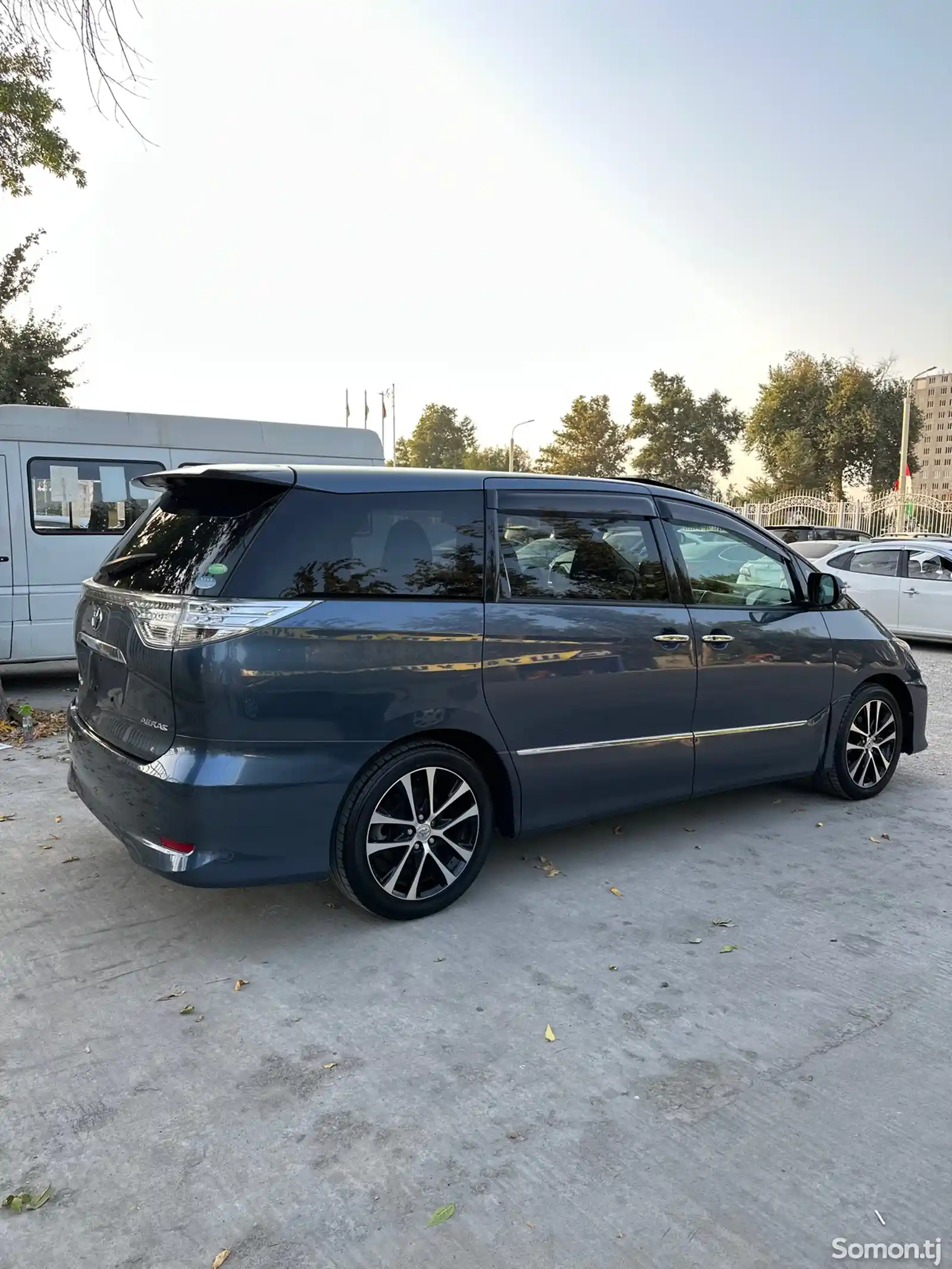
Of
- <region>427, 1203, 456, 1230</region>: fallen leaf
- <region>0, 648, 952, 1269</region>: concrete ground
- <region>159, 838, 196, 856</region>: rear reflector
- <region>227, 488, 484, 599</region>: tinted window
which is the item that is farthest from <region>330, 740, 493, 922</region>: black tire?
<region>427, 1203, 456, 1230</region>: fallen leaf

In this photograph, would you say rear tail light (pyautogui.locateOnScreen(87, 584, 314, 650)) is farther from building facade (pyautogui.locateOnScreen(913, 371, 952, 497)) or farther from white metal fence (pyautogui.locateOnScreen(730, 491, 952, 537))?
building facade (pyautogui.locateOnScreen(913, 371, 952, 497))

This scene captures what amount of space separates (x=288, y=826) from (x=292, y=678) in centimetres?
55

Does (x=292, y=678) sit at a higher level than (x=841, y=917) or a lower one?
higher

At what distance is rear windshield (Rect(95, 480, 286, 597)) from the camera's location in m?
3.43

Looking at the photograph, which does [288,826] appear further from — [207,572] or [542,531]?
[542,531]

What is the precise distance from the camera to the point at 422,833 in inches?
149

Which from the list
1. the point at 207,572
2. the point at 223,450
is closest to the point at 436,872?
the point at 207,572

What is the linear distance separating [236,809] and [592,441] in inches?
2444

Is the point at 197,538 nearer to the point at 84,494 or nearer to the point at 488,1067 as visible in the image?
the point at 488,1067

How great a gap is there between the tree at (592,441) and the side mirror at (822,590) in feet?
191

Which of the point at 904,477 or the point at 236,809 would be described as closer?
the point at 236,809

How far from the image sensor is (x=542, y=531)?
419 centimetres

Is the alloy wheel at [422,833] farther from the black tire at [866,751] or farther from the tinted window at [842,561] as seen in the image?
the tinted window at [842,561]

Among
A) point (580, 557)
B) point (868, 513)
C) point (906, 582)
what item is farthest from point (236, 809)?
point (868, 513)
